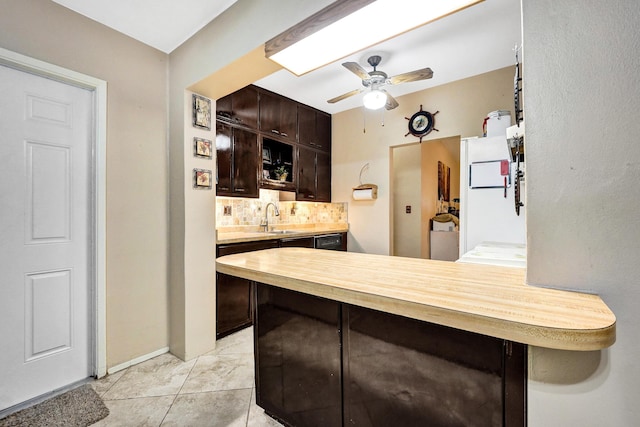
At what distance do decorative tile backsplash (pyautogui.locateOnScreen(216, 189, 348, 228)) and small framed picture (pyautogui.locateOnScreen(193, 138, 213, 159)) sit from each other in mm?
967

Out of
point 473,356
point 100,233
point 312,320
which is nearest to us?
point 473,356

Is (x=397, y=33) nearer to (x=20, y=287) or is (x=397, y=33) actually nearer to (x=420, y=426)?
(x=420, y=426)

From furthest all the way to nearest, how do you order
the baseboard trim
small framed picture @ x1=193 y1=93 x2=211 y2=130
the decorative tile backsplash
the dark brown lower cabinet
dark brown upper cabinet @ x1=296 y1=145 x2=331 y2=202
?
dark brown upper cabinet @ x1=296 y1=145 x2=331 y2=202 < the decorative tile backsplash < the dark brown lower cabinet < small framed picture @ x1=193 y1=93 x2=211 y2=130 < the baseboard trim

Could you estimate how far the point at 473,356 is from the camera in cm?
89

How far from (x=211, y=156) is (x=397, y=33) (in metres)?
1.74

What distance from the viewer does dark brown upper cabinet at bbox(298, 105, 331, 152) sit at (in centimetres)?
407

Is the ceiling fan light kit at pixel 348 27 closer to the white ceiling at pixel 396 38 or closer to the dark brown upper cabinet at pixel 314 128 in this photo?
the white ceiling at pixel 396 38

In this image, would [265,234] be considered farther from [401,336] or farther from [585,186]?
[585,186]

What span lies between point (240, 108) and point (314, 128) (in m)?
1.36

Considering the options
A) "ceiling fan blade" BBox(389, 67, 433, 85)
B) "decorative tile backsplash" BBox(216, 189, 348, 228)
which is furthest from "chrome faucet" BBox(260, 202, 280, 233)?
"ceiling fan blade" BBox(389, 67, 433, 85)

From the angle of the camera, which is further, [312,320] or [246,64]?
[246,64]

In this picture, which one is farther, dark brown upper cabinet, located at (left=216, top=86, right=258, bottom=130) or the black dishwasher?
the black dishwasher

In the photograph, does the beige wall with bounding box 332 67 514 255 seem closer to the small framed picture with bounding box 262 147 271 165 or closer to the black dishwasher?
the black dishwasher

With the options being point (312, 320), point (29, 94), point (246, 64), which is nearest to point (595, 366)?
point (312, 320)
